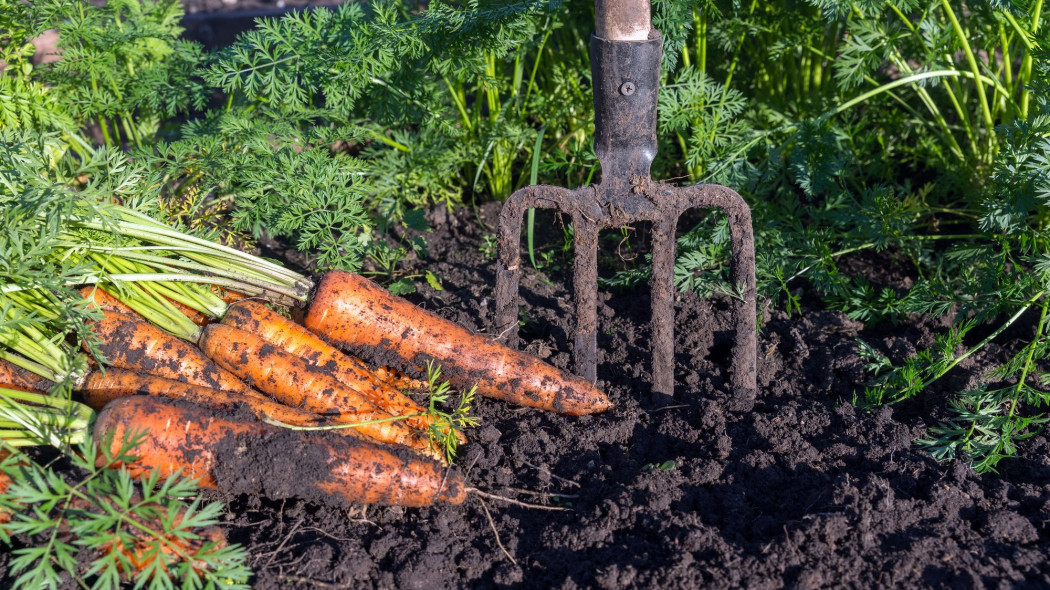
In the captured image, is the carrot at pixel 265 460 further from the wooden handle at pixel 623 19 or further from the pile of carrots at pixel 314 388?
the wooden handle at pixel 623 19

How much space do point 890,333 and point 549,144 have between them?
1.71 meters

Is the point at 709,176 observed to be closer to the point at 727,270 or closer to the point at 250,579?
the point at 727,270

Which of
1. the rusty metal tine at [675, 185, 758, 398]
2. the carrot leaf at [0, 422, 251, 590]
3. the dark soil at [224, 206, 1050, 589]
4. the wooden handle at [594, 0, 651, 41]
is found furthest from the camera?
the rusty metal tine at [675, 185, 758, 398]

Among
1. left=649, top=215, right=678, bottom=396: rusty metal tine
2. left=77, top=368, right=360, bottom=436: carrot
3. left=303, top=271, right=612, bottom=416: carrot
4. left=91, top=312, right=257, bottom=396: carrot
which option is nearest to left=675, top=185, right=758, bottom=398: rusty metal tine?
left=649, top=215, right=678, bottom=396: rusty metal tine

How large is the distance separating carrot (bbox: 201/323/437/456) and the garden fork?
56 cm

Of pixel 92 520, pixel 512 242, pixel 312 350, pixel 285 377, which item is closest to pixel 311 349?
pixel 312 350

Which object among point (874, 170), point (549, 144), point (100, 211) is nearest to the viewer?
point (100, 211)

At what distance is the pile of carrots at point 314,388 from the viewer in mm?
2188

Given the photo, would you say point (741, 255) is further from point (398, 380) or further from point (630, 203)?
point (398, 380)

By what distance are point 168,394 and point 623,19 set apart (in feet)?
5.69

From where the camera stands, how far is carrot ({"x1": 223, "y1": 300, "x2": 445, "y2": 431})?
8.34 ft

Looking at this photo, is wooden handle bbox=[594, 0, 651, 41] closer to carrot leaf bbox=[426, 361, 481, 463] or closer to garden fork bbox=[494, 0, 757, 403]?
garden fork bbox=[494, 0, 757, 403]

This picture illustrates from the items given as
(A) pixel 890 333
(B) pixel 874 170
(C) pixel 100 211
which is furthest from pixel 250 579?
(B) pixel 874 170

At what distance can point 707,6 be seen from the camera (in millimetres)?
2984
